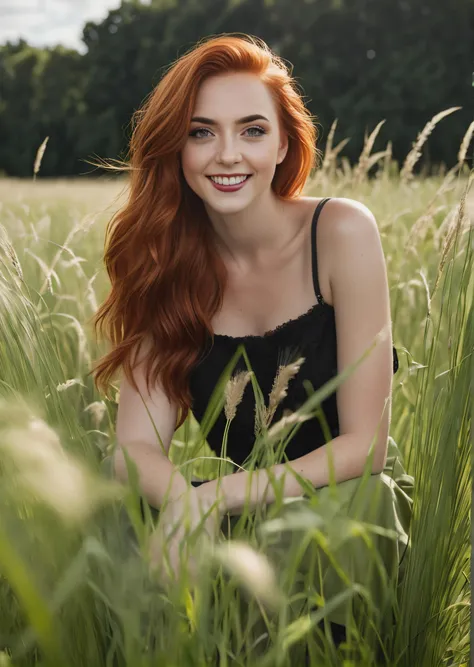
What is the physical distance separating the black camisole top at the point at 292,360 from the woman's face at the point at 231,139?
8.5 inches

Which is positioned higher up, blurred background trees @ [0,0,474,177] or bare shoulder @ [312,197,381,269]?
blurred background trees @ [0,0,474,177]

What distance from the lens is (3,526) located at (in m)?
0.92

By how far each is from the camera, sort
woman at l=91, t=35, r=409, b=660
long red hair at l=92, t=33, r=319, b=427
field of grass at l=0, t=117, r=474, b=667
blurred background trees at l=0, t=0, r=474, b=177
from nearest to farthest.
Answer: field of grass at l=0, t=117, r=474, b=667, woman at l=91, t=35, r=409, b=660, long red hair at l=92, t=33, r=319, b=427, blurred background trees at l=0, t=0, r=474, b=177

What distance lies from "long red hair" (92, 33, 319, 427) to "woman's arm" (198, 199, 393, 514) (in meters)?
0.27

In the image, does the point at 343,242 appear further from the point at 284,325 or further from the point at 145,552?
the point at 145,552

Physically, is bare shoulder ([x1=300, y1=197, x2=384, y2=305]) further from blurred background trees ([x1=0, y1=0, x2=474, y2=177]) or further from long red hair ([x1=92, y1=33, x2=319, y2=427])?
blurred background trees ([x1=0, y1=0, x2=474, y2=177])

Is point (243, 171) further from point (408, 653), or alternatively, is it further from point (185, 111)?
point (408, 653)

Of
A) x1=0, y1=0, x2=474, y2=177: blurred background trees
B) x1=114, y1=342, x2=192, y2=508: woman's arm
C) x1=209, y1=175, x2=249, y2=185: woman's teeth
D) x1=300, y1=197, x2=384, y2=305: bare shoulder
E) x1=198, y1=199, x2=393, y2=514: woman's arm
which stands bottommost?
x1=114, y1=342, x2=192, y2=508: woman's arm

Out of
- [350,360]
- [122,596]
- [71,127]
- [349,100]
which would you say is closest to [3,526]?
[122,596]

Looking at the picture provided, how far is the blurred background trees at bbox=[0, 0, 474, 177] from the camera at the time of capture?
17.2ft

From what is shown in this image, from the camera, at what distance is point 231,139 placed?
1.68 metres

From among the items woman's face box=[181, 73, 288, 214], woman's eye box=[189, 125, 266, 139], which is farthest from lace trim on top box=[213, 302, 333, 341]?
woman's eye box=[189, 125, 266, 139]

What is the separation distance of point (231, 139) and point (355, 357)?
1.71ft

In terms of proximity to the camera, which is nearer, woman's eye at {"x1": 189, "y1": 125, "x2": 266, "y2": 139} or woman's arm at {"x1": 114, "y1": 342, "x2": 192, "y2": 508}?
woman's arm at {"x1": 114, "y1": 342, "x2": 192, "y2": 508}
